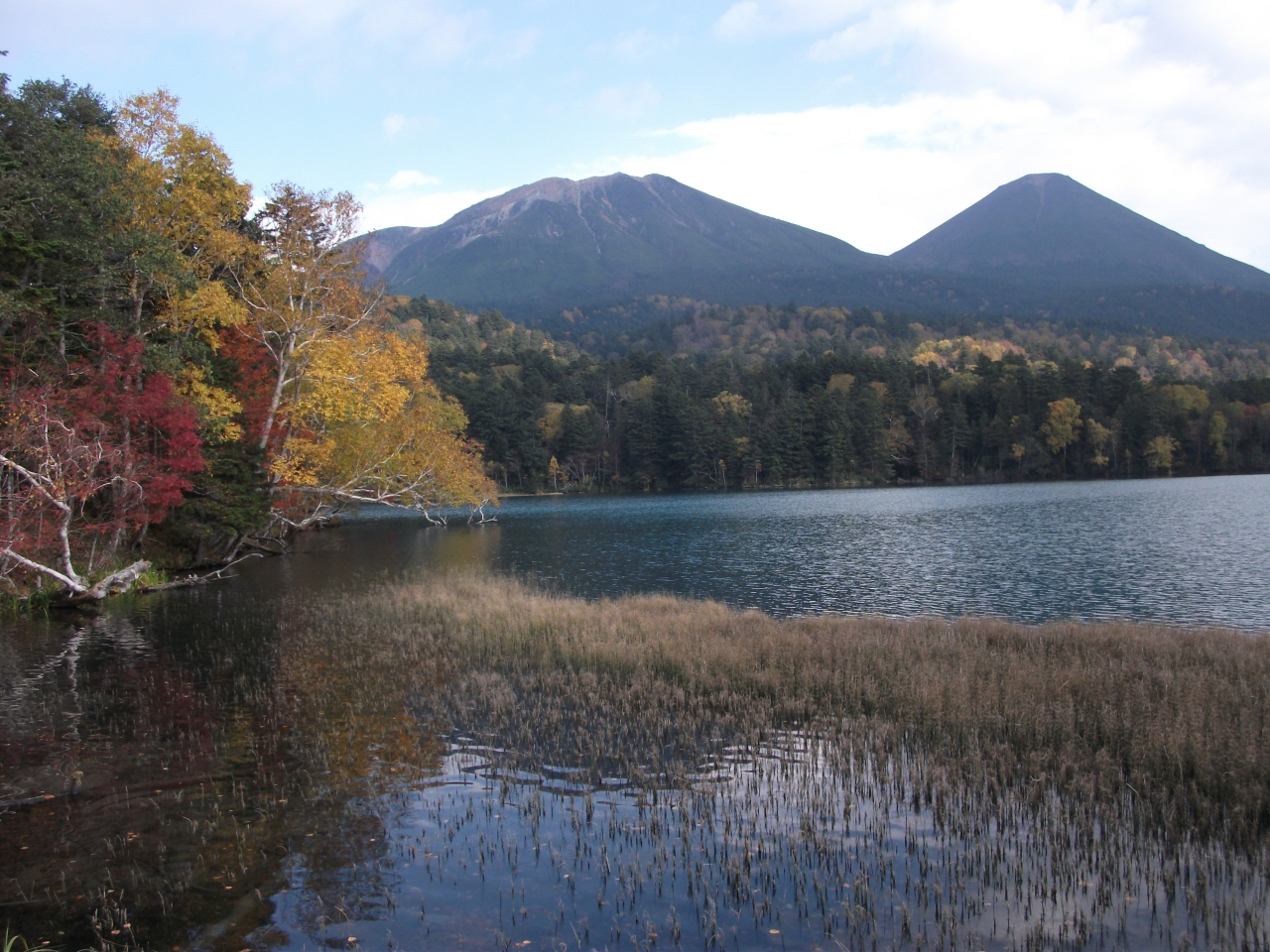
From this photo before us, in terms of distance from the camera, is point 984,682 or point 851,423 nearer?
point 984,682

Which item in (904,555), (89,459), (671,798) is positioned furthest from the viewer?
(904,555)

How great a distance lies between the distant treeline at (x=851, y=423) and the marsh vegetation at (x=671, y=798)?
10286 centimetres

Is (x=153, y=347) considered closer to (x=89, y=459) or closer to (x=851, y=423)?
(x=89, y=459)

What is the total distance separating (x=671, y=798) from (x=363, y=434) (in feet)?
113

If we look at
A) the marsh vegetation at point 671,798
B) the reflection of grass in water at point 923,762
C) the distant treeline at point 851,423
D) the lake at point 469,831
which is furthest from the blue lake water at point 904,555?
the distant treeline at point 851,423

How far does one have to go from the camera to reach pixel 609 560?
38.1m

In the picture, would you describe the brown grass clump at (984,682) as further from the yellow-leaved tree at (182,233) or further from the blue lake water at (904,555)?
the yellow-leaved tree at (182,233)

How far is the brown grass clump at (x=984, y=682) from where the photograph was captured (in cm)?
941

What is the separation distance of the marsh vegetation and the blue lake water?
30.1 feet

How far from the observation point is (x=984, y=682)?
12875 millimetres

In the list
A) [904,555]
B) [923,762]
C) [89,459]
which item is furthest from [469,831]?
[904,555]

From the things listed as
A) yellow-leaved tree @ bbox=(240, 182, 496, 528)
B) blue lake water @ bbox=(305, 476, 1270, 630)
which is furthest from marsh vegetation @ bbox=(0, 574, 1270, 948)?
yellow-leaved tree @ bbox=(240, 182, 496, 528)

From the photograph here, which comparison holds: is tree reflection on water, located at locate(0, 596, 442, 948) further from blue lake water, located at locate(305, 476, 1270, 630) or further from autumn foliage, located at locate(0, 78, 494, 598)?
blue lake water, located at locate(305, 476, 1270, 630)

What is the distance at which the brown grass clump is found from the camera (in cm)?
941
